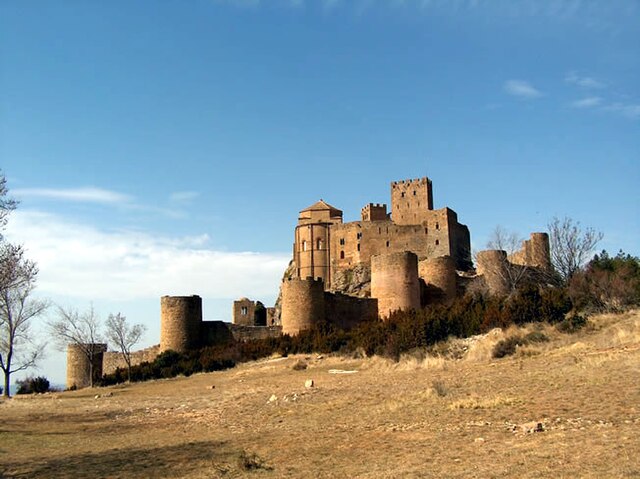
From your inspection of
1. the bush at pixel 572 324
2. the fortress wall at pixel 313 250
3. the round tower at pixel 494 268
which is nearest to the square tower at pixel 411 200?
the fortress wall at pixel 313 250

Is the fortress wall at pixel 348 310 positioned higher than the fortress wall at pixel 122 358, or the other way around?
the fortress wall at pixel 348 310

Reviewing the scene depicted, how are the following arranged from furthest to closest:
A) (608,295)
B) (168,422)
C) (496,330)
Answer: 1. (608,295)
2. (496,330)
3. (168,422)

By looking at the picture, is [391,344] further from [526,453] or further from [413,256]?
[526,453]

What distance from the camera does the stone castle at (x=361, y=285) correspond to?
36.4 meters

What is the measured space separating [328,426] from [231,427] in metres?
2.39

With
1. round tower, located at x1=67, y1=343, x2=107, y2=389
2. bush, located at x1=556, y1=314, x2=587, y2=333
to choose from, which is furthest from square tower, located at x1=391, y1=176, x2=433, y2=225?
bush, located at x1=556, y1=314, x2=587, y2=333

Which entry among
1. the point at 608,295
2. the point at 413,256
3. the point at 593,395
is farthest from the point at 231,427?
the point at 413,256

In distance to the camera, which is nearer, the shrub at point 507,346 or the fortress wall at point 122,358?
the shrub at point 507,346

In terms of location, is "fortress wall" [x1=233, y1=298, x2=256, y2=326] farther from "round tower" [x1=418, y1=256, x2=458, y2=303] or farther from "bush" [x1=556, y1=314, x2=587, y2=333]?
"bush" [x1=556, y1=314, x2=587, y2=333]

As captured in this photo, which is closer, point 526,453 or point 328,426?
point 526,453

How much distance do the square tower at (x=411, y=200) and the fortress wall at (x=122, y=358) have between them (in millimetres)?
25977

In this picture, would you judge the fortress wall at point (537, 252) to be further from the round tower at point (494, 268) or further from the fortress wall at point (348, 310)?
the fortress wall at point (348, 310)

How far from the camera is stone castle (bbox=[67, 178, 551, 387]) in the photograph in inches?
1432

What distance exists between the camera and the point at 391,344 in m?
24.2
